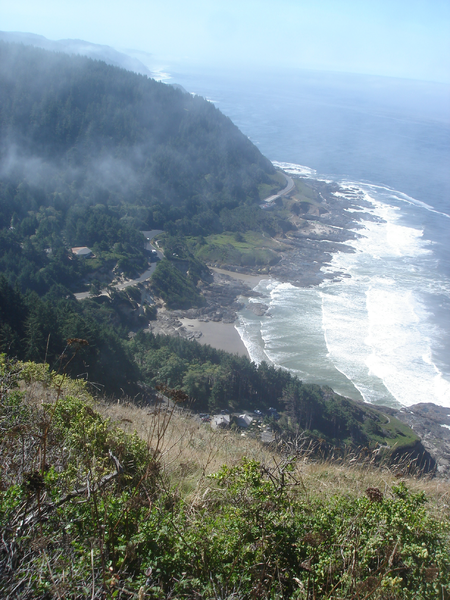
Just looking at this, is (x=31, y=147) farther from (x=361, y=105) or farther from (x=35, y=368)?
(x=361, y=105)

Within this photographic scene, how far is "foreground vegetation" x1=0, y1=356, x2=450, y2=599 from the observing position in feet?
6.89

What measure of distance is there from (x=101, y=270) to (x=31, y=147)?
117 feet

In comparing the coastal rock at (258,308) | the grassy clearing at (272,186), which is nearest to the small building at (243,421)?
the coastal rock at (258,308)

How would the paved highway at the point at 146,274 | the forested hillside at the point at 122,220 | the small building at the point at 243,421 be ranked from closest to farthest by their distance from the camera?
1. the small building at the point at 243,421
2. the forested hillside at the point at 122,220
3. the paved highway at the point at 146,274

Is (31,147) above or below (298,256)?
above

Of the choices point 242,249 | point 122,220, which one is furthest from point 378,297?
point 122,220

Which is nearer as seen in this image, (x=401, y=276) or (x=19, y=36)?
(x=401, y=276)

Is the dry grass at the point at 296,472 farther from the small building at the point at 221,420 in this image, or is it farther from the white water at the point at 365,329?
the white water at the point at 365,329

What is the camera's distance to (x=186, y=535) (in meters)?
2.47

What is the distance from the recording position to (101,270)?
3803 cm

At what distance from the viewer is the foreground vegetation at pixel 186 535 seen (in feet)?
6.89

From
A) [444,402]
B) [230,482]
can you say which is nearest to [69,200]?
[444,402]

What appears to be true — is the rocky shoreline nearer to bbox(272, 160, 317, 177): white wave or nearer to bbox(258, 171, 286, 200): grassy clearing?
bbox(258, 171, 286, 200): grassy clearing

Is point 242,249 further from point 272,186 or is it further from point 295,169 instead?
point 295,169
